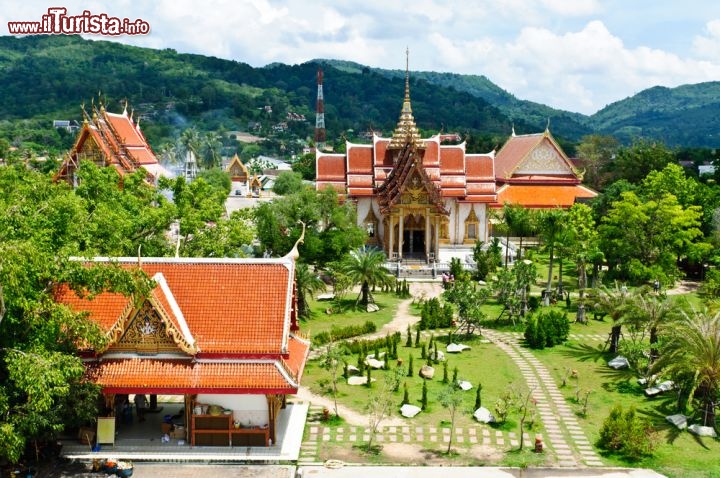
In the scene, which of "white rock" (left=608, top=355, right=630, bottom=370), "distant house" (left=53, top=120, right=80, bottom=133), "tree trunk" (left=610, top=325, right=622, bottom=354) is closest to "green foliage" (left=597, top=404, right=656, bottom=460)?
"white rock" (left=608, top=355, right=630, bottom=370)

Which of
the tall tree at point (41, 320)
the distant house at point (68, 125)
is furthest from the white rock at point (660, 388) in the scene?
the distant house at point (68, 125)

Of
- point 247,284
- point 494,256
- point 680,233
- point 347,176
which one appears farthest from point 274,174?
point 247,284

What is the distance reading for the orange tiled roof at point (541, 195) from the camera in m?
64.1

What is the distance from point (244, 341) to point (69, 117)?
19243 centimetres

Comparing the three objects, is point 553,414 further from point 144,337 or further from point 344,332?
point 144,337

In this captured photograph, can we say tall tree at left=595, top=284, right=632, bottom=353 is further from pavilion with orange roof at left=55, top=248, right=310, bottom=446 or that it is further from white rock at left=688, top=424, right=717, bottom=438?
pavilion with orange roof at left=55, top=248, right=310, bottom=446

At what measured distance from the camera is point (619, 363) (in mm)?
32000

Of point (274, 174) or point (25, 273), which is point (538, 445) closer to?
point (25, 273)

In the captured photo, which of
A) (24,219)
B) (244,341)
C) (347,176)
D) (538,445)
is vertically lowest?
(538,445)

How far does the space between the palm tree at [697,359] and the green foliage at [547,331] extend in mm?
8527

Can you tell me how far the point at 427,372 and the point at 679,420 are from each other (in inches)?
385

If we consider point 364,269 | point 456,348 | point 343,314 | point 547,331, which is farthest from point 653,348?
point 343,314

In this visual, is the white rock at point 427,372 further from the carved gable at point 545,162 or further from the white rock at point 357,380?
the carved gable at point 545,162

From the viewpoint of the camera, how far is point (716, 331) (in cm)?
2567
